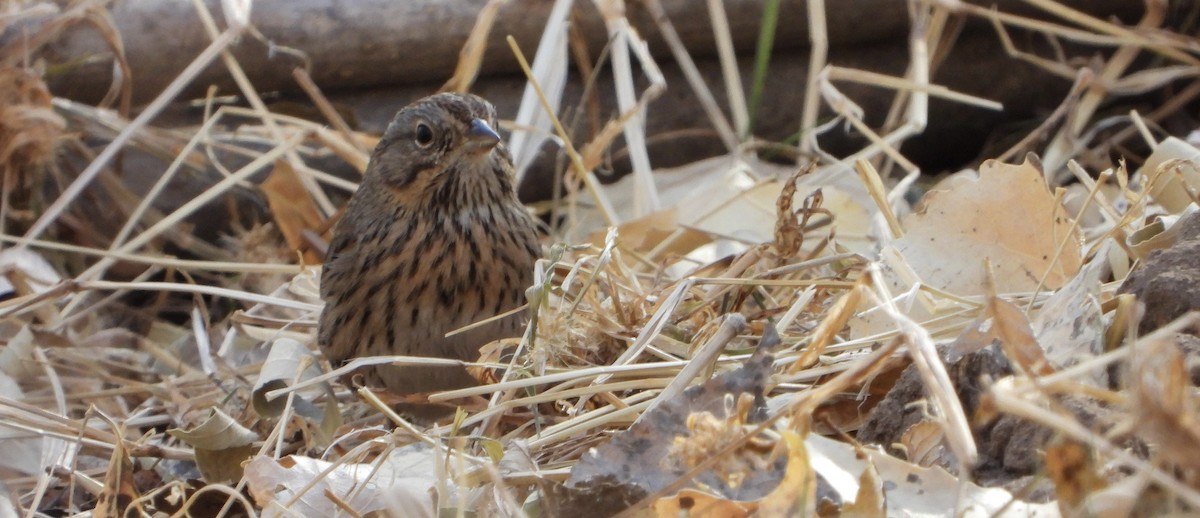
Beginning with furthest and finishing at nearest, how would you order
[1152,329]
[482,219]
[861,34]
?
[861,34], [482,219], [1152,329]

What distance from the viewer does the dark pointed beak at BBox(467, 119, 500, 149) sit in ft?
9.85

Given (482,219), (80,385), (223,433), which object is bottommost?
(80,385)

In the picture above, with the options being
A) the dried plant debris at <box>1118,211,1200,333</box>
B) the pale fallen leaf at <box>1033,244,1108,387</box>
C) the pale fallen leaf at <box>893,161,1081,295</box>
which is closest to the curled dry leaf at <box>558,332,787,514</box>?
the pale fallen leaf at <box>1033,244,1108,387</box>

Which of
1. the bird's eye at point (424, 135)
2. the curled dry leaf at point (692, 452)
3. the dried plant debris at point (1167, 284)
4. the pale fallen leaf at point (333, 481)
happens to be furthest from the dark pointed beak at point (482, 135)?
the dried plant debris at point (1167, 284)

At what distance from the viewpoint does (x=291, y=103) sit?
4.30m

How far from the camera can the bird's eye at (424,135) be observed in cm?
314

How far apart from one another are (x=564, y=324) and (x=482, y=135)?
758mm

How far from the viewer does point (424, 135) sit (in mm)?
3164

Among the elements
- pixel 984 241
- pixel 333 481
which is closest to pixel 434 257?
pixel 333 481

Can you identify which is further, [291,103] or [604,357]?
[291,103]

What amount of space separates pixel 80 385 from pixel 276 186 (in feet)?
3.01

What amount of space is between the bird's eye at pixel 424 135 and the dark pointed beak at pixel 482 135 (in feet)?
0.43

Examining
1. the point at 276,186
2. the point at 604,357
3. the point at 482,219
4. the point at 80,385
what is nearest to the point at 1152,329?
the point at 604,357

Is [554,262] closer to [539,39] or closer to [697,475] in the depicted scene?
[697,475]
